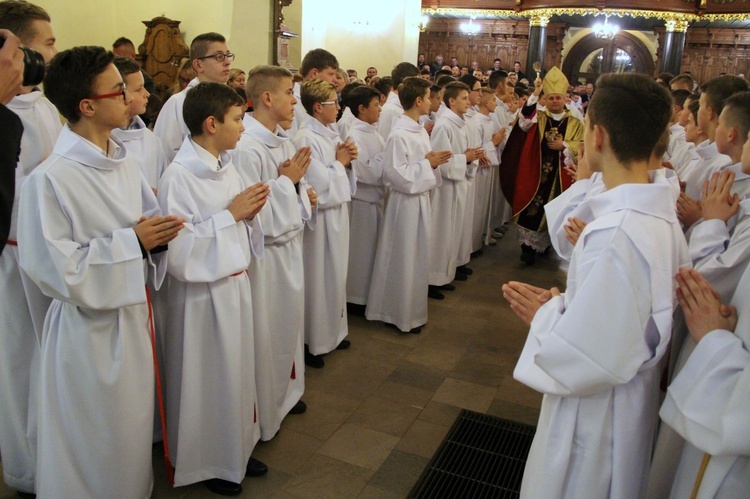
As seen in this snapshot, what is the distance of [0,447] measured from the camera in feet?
9.29

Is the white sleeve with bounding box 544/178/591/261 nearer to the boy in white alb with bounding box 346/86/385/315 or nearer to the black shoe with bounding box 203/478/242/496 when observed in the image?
the black shoe with bounding box 203/478/242/496

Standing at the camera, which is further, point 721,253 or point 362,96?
point 362,96

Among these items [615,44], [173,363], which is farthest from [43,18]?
[615,44]

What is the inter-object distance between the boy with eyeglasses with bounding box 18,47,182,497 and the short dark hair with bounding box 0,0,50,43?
881 millimetres

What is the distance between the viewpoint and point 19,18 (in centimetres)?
301

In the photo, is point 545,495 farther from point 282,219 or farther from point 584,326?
point 282,219

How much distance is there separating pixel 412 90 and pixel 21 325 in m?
3.33

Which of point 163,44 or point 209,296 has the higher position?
point 163,44

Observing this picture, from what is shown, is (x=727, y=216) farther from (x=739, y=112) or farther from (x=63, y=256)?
(x=63, y=256)

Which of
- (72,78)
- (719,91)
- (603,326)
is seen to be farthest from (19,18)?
(719,91)

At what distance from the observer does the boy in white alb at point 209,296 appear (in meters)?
2.68

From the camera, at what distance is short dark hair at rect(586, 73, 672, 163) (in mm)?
1889

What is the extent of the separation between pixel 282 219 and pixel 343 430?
48.7 inches

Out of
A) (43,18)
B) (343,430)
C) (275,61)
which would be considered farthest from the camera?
(275,61)
